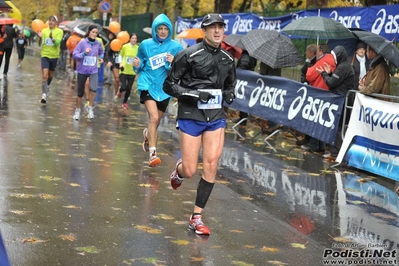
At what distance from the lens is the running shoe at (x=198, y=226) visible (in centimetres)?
732

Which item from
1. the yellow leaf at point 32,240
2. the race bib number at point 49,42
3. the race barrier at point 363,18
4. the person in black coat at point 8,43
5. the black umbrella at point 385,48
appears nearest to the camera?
the yellow leaf at point 32,240

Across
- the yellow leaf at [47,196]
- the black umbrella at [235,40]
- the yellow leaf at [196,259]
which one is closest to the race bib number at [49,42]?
the black umbrella at [235,40]

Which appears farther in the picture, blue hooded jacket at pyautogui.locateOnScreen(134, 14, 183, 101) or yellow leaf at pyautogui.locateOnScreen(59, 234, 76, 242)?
blue hooded jacket at pyautogui.locateOnScreen(134, 14, 183, 101)

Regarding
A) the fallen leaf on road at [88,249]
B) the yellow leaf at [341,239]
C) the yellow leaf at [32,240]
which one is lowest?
the yellow leaf at [341,239]

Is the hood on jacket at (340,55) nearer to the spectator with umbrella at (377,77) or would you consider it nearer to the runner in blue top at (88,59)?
the spectator with umbrella at (377,77)

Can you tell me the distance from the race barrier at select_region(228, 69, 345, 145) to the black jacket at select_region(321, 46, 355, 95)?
0.18 meters

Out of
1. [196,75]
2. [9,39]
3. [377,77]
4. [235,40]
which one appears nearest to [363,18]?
[377,77]

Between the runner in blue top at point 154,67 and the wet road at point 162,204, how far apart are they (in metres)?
0.69

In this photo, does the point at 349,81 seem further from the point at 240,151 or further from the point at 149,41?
the point at 149,41

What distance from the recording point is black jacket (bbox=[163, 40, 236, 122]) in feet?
25.2

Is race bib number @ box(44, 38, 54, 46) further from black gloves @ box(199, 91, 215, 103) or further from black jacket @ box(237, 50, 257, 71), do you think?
black gloves @ box(199, 91, 215, 103)

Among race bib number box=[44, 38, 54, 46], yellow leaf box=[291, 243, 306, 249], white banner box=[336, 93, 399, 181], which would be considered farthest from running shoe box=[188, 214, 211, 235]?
race bib number box=[44, 38, 54, 46]

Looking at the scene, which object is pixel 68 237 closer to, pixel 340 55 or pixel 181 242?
pixel 181 242

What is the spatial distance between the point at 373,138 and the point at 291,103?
3.33m
